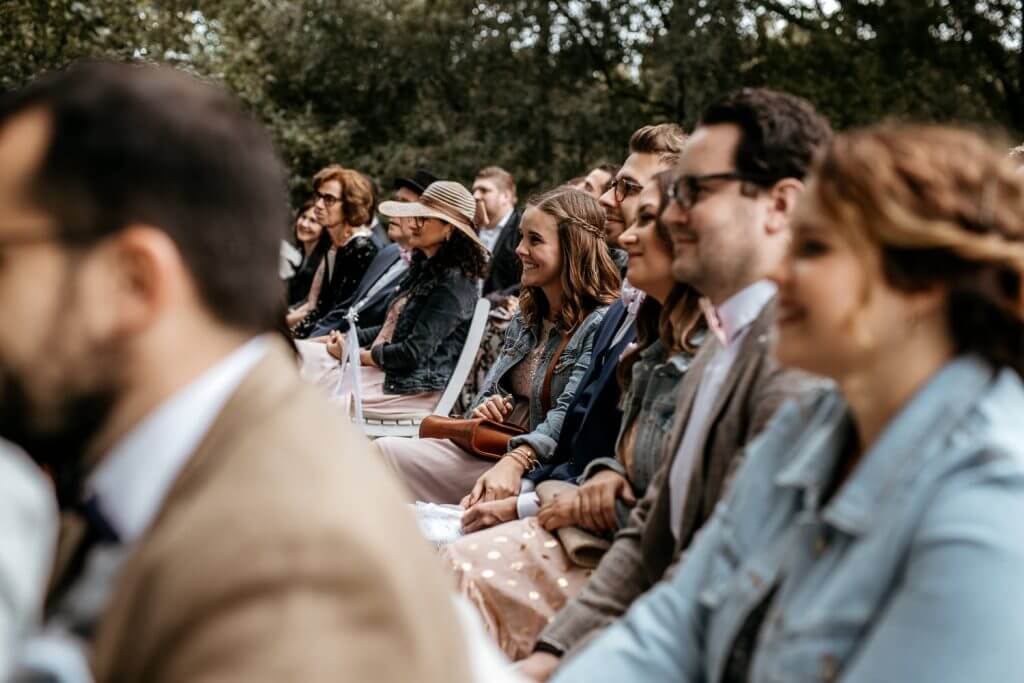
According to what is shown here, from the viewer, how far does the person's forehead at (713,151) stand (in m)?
2.77

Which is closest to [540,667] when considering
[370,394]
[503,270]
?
[370,394]

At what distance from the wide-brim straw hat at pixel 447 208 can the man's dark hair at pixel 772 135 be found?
370cm

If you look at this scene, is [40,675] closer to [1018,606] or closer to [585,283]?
[1018,606]

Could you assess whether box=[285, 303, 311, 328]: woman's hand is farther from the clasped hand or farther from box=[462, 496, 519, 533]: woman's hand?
the clasped hand

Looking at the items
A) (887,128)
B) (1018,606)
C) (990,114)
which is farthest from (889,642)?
(990,114)

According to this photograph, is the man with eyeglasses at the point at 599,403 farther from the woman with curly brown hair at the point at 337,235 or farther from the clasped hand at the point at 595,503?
the woman with curly brown hair at the point at 337,235

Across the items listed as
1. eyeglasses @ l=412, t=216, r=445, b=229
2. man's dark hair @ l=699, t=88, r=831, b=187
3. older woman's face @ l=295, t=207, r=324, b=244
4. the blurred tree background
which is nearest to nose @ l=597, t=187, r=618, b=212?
eyeglasses @ l=412, t=216, r=445, b=229

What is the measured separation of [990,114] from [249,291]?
1480 centimetres

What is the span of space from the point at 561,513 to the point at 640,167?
1926mm

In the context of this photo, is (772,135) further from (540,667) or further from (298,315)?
(298,315)

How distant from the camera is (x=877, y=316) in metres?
1.71

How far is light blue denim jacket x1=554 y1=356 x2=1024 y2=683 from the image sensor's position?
148 cm

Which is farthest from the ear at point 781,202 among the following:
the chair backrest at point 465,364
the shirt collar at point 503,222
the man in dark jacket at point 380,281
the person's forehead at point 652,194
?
the shirt collar at point 503,222

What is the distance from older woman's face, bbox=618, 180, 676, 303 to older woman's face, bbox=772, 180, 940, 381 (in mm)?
1483
